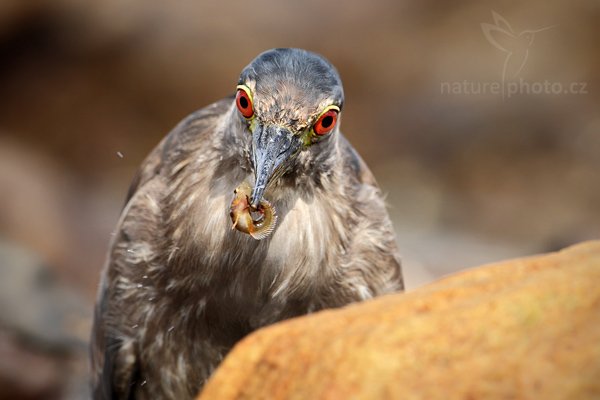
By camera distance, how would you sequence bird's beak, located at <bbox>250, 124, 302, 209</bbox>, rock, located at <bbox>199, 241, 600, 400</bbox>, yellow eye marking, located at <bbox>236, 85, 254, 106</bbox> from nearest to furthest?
rock, located at <bbox>199, 241, 600, 400</bbox> → bird's beak, located at <bbox>250, 124, 302, 209</bbox> → yellow eye marking, located at <bbox>236, 85, 254, 106</bbox>

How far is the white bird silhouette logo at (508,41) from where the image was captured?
8.98 m

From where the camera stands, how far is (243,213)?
3180 mm

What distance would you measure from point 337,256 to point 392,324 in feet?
4.76

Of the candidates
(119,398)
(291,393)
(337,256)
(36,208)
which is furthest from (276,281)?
(36,208)

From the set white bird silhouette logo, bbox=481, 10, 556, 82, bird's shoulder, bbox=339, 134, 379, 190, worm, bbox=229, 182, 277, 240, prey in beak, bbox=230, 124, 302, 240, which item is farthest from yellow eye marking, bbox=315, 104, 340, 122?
white bird silhouette logo, bbox=481, 10, 556, 82

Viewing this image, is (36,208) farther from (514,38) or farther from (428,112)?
(514,38)

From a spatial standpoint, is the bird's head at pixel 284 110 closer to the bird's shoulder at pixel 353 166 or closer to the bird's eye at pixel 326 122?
the bird's eye at pixel 326 122

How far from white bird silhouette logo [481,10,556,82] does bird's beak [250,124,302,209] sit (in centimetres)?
625

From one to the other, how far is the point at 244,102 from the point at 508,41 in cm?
664

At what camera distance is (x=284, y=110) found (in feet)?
10.5

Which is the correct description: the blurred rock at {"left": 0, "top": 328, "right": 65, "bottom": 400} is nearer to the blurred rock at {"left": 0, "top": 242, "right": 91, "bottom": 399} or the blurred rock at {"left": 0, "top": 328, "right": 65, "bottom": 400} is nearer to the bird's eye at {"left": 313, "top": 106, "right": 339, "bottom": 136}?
the blurred rock at {"left": 0, "top": 242, "right": 91, "bottom": 399}

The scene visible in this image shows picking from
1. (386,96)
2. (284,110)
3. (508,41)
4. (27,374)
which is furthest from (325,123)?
(508,41)

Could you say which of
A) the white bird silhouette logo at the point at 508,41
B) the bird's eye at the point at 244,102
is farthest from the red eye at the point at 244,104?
the white bird silhouette logo at the point at 508,41

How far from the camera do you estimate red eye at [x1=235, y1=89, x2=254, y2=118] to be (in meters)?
3.21
